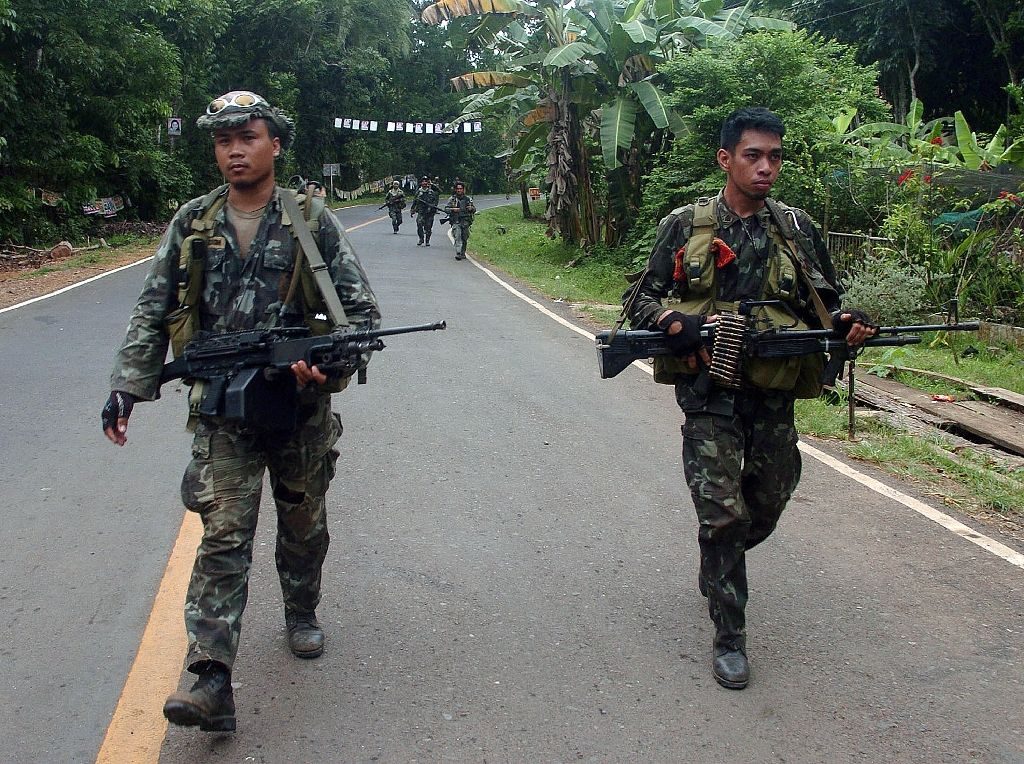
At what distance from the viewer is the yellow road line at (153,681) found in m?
3.19

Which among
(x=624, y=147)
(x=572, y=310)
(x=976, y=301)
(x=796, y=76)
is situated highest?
(x=796, y=76)

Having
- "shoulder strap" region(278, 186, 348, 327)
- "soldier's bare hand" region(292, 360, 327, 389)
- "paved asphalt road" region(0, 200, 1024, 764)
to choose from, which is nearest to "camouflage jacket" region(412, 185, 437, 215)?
"paved asphalt road" region(0, 200, 1024, 764)

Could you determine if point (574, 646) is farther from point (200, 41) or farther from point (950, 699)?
point (200, 41)

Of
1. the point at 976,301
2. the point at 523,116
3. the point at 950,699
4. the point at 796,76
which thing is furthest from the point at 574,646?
the point at 523,116

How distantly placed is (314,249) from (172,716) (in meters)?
1.54

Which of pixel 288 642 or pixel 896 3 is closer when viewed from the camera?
pixel 288 642

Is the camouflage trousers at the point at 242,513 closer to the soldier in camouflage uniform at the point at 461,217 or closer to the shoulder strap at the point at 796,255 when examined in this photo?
the shoulder strap at the point at 796,255

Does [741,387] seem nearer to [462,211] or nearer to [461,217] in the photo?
[462,211]

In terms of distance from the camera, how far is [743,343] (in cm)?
361

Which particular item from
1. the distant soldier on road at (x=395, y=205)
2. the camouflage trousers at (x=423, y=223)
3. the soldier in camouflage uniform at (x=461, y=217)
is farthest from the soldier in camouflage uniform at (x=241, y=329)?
the distant soldier on road at (x=395, y=205)

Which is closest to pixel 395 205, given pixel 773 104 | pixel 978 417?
pixel 773 104

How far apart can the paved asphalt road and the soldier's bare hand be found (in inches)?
43.4

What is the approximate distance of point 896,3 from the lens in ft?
76.6

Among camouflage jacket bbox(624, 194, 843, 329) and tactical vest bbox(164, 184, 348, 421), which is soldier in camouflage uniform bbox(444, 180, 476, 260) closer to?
camouflage jacket bbox(624, 194, 843, 329)
